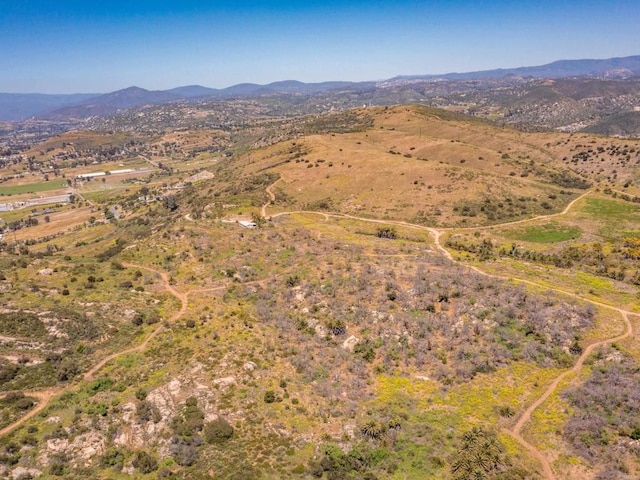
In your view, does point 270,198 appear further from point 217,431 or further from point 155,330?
point 217,431

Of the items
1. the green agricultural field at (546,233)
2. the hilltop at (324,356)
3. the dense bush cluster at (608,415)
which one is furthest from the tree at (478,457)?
the green agricultural field at (546,233)

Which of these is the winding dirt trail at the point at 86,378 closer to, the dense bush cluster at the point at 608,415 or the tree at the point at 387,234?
the dense bush cluster at the point at 608,415

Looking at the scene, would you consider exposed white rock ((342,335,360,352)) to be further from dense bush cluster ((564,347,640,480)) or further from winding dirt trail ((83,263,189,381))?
winding dirt trail ((83,263,189,381))

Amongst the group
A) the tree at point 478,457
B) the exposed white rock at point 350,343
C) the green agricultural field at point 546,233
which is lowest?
the green agricultural field at point 546,233

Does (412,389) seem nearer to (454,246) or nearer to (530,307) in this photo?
(530,307)

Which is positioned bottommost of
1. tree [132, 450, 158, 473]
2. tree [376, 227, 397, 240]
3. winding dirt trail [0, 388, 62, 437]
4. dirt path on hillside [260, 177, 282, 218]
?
tree [132, 450, 158, 473]

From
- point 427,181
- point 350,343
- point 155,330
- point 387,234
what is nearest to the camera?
point 350,343

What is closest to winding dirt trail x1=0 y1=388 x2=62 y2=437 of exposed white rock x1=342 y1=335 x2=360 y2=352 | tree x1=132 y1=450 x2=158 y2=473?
tree x1=132 y1=450 x2=158 y2=473

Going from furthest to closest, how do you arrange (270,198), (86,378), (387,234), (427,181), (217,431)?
(270,198) → (427,181) → (387,234) → (86,378) → (217,431)

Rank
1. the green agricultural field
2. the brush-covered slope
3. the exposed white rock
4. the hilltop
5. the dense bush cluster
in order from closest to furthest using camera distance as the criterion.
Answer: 1. the dense bush cluster
2. the hilltop
3. the exposed white rock
4. the green agricultural field
5. the brush-covered slope

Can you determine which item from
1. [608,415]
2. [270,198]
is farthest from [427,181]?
[608,415]

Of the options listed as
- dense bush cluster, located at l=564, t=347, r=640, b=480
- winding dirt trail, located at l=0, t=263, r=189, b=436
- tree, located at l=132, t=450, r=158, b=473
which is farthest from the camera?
winding dirt trail, located at l=0, t=263, r=189, b=436

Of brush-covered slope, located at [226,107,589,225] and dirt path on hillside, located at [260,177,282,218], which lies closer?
brush-covered slope, located at [226,107,589,225]

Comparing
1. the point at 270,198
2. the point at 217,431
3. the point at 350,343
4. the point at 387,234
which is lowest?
the point at 350,343
